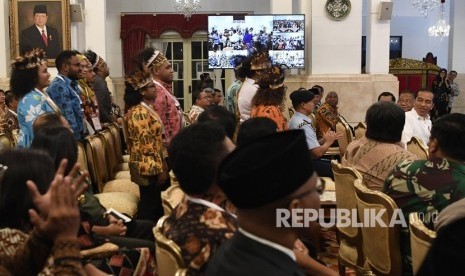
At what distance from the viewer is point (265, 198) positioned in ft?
4.85

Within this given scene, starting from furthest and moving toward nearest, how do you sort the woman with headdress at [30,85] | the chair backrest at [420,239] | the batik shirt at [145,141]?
the woman with headdress at [30,85] < the batik shirt at [145,141] < the chair backrest at [420,239]

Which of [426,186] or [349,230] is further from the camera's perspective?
[349,230]

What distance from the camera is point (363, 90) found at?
11.5 meters

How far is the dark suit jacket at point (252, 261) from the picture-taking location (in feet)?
4.71

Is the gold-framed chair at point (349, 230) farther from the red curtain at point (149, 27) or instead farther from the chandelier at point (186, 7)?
the red curtain at point (149, 27)

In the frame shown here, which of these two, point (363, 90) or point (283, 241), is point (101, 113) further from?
point (283, 241)

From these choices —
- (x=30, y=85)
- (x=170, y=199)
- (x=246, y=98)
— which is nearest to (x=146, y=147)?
(x=30, y=85)

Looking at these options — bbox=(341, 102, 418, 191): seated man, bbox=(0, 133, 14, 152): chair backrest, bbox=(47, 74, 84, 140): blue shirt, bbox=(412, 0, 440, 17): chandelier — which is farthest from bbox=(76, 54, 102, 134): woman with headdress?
bbox=(412, 0, 440, 17): chandelier

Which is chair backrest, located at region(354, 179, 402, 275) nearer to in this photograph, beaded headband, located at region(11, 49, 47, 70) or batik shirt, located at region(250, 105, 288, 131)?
batik shirt, located at region(250, 105, 288, 131)

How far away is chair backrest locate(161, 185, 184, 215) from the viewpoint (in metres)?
2.89

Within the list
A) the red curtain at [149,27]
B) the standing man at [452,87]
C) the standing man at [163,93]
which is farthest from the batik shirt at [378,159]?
the standing man at [452,87]

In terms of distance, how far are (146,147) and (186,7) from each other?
421 inches

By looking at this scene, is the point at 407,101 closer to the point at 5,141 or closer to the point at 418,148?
the point at 418,148

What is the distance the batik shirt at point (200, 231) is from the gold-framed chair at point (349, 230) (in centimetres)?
146
